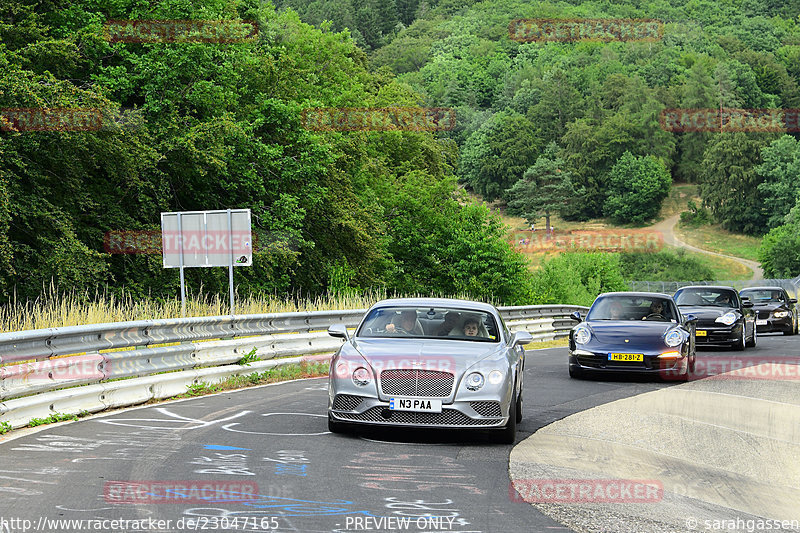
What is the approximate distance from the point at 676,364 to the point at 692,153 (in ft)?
534

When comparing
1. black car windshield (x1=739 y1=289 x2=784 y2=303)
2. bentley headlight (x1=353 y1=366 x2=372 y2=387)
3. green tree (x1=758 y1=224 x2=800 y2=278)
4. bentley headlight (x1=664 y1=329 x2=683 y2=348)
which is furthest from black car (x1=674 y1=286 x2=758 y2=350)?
green tree (x1=758 y1=224 x2=800 y2=278)

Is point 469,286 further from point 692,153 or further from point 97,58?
point 692,153

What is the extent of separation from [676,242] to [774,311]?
112 metres

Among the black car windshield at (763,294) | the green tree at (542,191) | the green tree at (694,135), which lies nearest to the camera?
the black car windshield at (763,294)

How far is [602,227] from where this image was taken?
15388 centimetres

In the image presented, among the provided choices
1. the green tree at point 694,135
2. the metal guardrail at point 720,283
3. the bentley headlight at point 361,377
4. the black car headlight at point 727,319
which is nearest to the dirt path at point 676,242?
the green tree at point 694,135

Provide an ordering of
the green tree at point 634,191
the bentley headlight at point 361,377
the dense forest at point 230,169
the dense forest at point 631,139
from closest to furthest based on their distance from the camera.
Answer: the bentley headlight at point 361,377 → the dense forest at point 230,169 → the dense forest at point 631,139 → the green tree at point 634,191

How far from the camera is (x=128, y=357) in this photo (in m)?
12.0

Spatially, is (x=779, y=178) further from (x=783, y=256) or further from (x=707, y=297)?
(x=707, y=297)

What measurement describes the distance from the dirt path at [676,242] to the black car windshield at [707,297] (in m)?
95.0

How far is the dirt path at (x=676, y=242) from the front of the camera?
122 metres

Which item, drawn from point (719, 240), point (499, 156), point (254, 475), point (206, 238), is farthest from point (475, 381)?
point (499, 156)

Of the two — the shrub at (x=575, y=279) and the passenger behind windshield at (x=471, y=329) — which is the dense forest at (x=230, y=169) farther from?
the passenger behind windshield at (x=471, y=329)

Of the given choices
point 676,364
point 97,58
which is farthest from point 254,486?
point 97,58
